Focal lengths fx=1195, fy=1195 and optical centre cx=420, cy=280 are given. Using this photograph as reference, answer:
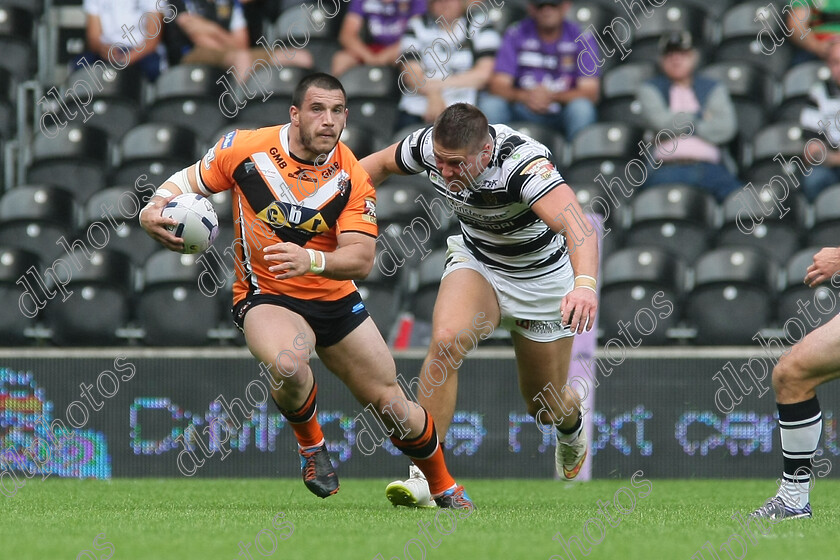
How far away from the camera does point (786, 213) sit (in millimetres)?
11422

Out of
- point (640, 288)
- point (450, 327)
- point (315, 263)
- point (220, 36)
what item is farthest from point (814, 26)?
point (315, 263)

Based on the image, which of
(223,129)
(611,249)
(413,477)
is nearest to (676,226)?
(611,249)

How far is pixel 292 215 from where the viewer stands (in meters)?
6.68

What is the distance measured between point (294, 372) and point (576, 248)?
1.63 metres

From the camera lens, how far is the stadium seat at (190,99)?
13.0 m

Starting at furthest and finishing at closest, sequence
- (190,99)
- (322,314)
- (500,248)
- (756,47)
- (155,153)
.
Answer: (756,47) < (190,99) < (155,153) < (500,248) < (322,314)

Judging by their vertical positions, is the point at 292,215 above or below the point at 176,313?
above

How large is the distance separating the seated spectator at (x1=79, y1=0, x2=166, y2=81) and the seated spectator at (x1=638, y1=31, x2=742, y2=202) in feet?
17.8

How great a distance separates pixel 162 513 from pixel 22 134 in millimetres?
7847

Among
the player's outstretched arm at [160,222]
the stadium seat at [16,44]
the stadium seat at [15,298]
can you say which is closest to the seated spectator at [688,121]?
the stadium seat at [15,298]

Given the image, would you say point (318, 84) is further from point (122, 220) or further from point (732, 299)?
point (122, 220)

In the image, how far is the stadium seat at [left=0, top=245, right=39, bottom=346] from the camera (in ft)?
34.3

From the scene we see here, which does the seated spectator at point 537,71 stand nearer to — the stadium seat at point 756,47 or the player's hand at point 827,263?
the stadium seat at point 756,47

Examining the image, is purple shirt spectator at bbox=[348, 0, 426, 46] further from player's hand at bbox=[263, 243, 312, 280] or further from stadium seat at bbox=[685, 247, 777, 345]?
player's hand at bbox=[263, 243, 312, 280]
